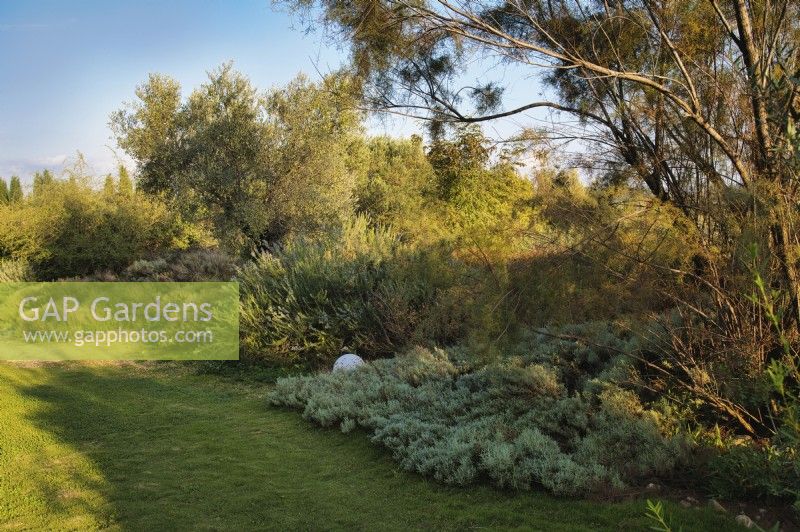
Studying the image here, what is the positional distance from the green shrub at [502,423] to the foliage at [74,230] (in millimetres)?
12988

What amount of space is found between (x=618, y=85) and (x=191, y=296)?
8.97 m

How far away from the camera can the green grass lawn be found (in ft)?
13.3

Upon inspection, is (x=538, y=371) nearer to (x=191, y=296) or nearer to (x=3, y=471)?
(x=3, y=471)

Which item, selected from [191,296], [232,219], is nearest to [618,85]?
[191,296]

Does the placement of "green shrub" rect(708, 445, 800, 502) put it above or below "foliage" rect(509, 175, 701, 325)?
below

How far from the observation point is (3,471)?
16.6ft

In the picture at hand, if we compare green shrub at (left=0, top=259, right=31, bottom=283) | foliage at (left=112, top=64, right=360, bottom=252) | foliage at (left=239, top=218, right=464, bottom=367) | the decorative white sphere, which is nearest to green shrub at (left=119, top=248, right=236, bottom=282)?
foliage at (left=112, top=64, right=360, bottom=252)

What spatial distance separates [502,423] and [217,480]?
231 centimetres

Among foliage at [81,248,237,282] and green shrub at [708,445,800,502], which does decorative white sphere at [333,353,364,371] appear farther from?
foliage at [81,248,237,282]

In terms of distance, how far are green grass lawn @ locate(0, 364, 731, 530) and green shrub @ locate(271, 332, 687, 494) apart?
0.54ft

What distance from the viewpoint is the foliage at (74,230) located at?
17.3 metres

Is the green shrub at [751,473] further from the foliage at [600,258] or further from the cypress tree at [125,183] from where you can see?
the cypress tree at [125,183]

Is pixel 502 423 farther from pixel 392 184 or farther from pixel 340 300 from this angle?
pixel 392 184

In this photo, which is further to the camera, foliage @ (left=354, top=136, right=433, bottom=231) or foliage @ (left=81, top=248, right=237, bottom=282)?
foliage @ (left=354, top=136, right=433, bottom=231)
